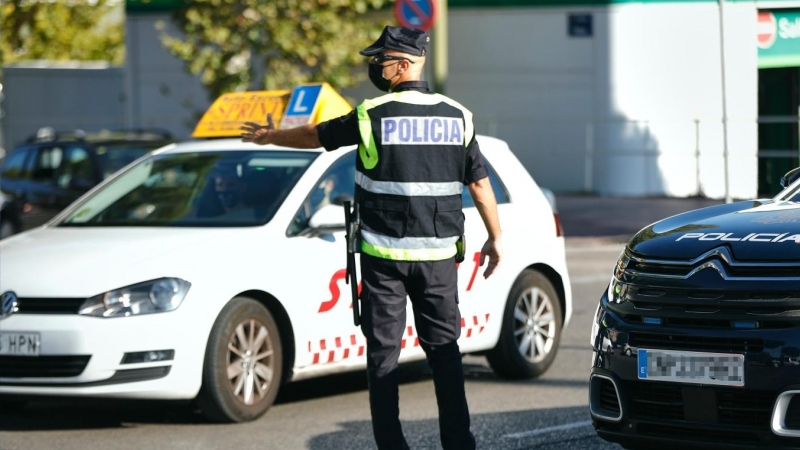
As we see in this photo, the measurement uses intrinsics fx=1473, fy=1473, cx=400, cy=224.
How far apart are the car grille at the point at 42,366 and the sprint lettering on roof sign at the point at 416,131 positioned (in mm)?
2158

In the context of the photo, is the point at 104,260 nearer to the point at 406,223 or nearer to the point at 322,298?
the point at 322,298

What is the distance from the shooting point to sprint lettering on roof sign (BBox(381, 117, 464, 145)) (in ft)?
18.6

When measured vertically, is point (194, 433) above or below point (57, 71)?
below

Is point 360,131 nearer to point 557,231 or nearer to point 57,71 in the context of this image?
point 557,231

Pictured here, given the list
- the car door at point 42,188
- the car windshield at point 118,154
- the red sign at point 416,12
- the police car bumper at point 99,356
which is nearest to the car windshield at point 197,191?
the police car bumper at point 99,356

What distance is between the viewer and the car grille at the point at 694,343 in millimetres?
4914

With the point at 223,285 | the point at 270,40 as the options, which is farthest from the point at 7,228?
the point at 223,285

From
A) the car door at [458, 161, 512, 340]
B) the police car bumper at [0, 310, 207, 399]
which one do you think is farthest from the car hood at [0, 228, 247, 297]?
the car door at [458, 161, 512, 340]

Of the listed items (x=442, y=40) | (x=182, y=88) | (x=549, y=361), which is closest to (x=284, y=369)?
(x=549, y=361)

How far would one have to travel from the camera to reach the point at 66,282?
23.3 feet

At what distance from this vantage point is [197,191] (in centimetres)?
827

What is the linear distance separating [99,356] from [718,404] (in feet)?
10.4

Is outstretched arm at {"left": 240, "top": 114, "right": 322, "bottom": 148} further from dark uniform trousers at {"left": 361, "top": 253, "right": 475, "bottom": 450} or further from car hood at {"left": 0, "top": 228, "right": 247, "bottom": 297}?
car hood at {"left": 0, "top": 228, "right": 247, "bottom": 297}

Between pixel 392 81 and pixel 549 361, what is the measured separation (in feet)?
11.4
